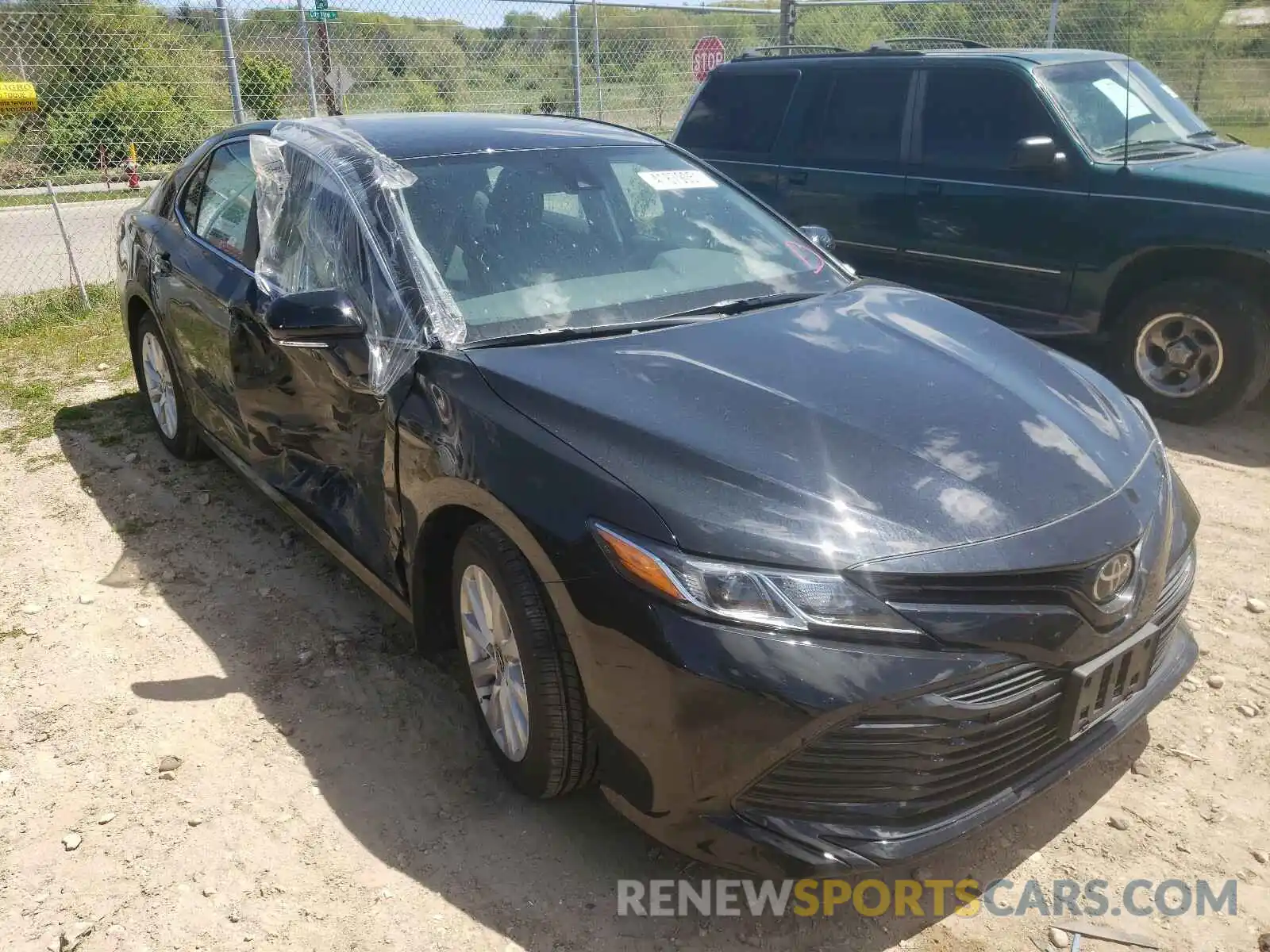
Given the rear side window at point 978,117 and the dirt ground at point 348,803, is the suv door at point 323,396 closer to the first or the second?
the dirt ground at point 348,803

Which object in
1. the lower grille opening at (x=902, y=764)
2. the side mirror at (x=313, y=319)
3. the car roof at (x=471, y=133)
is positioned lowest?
the lower grille opening at (x=902, y=764)

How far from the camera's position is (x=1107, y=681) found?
2260 millimetres

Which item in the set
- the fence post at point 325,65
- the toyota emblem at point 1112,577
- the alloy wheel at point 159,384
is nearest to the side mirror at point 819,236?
the toyota emblem at point 1112,577

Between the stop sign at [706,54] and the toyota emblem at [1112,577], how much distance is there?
11306mm

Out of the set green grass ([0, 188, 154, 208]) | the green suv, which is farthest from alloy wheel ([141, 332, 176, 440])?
green grass ([0, 188, 154, 208])

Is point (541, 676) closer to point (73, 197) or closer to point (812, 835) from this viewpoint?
point (812, 835)

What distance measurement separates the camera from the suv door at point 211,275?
3.85 m

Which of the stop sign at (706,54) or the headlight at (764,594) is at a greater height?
the stop sign at (706,54)

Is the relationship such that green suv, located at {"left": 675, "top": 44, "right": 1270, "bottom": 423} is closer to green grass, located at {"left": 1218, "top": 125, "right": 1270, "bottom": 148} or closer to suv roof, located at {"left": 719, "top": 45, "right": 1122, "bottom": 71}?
suv roof, located at {"left": 719, "top": 45, "right": 1122, "bottom": 71}

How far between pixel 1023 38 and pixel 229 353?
464 inches

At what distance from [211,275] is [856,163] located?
13.4ft

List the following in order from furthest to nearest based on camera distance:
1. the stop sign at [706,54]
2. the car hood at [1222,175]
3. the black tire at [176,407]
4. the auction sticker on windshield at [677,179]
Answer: the stop sign at [706,54] → the car hood at [1222,175] → the black tire at [176,407] → the auction sticker on windshield at [677,179]

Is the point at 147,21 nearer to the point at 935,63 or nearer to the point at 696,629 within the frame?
the point at 935,63

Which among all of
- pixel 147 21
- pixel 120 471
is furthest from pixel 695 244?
pixel 147 21
